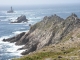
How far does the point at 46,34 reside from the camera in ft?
359

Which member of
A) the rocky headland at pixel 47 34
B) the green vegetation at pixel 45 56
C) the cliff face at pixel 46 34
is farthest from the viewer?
the cliff face at pixel 46 34

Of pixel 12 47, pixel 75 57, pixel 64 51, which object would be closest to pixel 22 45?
pixel 12 47

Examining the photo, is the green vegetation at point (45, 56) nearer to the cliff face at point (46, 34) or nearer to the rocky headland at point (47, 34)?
the rocky headland at point (47, 34)

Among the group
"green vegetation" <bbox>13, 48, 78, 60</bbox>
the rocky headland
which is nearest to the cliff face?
the rocky headland

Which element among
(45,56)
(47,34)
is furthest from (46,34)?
(45,56)

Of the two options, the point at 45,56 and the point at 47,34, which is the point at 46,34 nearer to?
the point at 47,34

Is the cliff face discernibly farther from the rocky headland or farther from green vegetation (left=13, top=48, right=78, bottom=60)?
green vegetation (left=13, top=48, right=78, bottom=60)

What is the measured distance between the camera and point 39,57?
167 feet

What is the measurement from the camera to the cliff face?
100562 millimetres

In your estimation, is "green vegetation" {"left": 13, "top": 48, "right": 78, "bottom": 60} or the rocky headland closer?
"green vegetation" {"left": 13, "top": 48, "right": 78, "bottom": 60}

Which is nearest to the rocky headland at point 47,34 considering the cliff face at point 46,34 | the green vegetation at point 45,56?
the cliff face at point 46,34

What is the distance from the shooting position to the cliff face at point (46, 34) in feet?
330

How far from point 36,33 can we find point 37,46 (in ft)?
55.6

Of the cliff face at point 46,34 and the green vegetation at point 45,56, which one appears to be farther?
the cliff face at point 46,34
